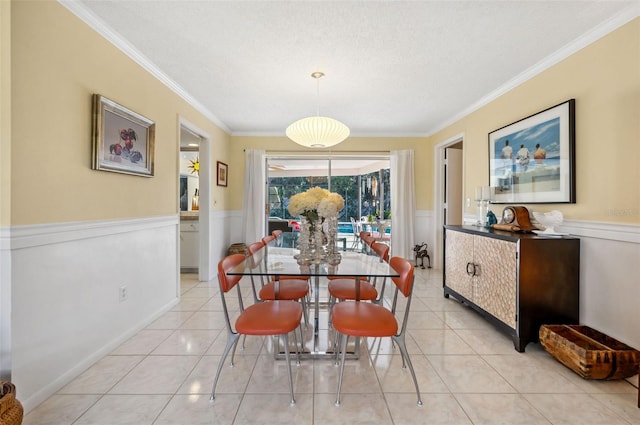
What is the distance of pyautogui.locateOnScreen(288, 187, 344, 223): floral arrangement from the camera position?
7.51 feet

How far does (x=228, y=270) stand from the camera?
74.2 inches

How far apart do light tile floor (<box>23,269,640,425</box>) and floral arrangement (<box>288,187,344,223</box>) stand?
1.10 metres

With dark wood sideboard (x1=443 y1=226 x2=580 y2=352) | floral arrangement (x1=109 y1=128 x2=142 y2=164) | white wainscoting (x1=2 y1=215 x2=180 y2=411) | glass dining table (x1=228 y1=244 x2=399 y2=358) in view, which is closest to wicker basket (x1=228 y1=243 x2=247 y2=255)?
white wainscoting (x1=2 y1=215 x2=180 y2=411)

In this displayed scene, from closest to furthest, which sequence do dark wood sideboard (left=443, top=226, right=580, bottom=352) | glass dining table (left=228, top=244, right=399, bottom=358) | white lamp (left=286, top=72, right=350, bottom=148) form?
glass dining table (left=228, top=244, right=399, bottom=358) → dark wood sideboard (left=443, top=226, right=580, bottom=352) → white lamp (left=286, top=72, right=350, bottom=148)

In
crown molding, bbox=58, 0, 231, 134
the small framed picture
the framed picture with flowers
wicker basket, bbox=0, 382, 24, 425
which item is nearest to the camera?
wicker basket, bbox=0, 382, 24, 425

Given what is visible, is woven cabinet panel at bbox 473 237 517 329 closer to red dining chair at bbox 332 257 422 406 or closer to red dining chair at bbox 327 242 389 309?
red dining chair at bbox 327 242 389 309

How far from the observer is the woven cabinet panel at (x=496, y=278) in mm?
2385

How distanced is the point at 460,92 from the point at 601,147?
1.59 meters

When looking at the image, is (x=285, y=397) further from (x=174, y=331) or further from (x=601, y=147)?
(x=601, y=147)

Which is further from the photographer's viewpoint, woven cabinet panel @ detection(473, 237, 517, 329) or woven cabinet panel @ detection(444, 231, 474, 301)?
woven cabinet panel @ detection(444, 231, 474, 301)

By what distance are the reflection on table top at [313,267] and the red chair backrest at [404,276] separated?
33 mm

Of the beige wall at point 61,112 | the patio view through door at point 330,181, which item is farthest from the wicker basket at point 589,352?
the patio view through door at point 330,181

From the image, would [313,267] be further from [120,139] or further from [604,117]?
[604,117]

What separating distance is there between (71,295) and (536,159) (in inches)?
151
